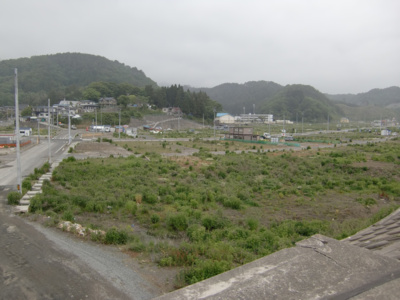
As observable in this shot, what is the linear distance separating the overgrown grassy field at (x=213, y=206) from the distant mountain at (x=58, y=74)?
11065cm

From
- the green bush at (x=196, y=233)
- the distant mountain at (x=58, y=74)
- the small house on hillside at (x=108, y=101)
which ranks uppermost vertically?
the distant mountain at (x=58, y=74)

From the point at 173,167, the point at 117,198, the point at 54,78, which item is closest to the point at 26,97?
the point at 54,78

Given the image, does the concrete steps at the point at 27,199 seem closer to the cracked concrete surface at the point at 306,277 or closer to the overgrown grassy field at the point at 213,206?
the overgrown grassy field at the point at 213,206

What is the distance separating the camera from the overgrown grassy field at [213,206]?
8.26 m

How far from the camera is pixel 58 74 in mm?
167250

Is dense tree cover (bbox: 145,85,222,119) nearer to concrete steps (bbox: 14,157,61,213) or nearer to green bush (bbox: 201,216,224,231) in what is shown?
concrete steps (bbox: 14,157,61,213)

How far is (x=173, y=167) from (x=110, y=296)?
1957 cm

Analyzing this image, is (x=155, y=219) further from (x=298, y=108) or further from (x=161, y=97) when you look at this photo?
(x=298, y=108)

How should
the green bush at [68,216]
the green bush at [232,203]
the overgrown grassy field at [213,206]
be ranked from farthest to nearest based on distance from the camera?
1. the green bush at [232,203]
2. the green bush at [68,216]
3. the overgrown grassy field at [213,206]

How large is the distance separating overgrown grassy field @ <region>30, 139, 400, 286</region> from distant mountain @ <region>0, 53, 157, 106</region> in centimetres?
11065

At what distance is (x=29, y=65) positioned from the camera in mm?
162625

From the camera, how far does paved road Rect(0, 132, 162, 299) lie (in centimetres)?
567

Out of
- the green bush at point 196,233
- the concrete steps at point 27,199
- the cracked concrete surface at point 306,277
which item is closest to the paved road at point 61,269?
the concrete steps at point 27,199

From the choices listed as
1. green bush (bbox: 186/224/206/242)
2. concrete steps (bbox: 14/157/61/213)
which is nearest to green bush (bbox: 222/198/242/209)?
green bush (bbox: 186/224/206/242)
